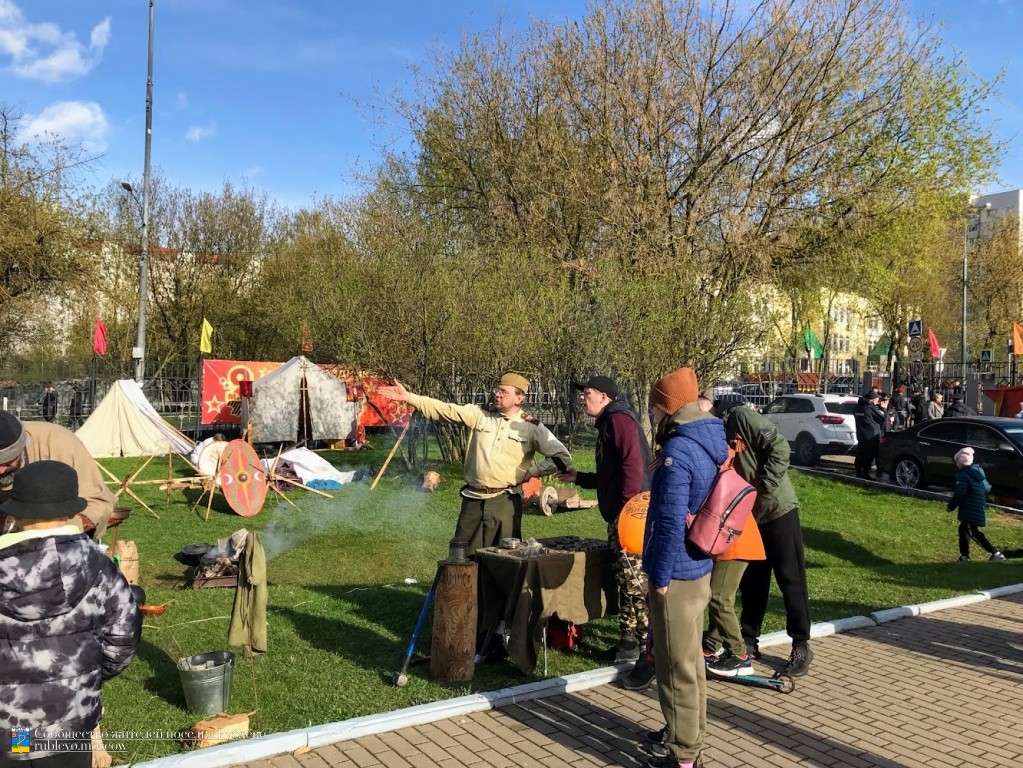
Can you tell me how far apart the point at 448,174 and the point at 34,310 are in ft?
36.7

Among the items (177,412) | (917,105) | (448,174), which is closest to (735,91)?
(917,105)

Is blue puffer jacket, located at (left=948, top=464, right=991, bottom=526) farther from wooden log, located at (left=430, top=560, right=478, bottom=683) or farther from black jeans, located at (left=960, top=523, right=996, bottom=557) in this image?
wooden log, located at (left=430, top=560, right=478, bottom=683)

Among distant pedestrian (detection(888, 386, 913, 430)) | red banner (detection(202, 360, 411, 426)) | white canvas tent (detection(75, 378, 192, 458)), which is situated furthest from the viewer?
distant pedestrian (detection(888, 386, 913, 430))

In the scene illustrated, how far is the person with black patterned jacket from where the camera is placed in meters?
2.75

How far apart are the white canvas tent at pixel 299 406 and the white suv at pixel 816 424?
10.7 meters

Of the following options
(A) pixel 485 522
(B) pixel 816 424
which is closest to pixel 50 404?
(B) pixel 816 424

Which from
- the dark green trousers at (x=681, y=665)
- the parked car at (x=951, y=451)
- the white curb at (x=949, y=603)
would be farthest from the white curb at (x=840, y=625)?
the parked car at (x=951, y=451)

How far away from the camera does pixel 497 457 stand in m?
5.87

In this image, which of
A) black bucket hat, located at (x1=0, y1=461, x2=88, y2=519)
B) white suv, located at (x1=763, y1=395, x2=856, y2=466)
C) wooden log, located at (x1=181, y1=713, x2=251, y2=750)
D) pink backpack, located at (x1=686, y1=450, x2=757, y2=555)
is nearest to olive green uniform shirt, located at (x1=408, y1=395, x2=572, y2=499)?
pink backpack, located at (x1=686, y1=450, x2=757, y2=555)

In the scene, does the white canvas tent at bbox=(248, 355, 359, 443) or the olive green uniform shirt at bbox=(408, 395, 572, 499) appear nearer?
the olive green uniform shirt at bbox=(408, 395, 572, 499)

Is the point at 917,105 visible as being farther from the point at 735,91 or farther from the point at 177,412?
the point at 177,412

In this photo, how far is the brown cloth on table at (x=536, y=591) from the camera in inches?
206

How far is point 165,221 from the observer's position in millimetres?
32781

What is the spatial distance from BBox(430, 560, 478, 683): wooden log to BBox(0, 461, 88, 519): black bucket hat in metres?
2.61
